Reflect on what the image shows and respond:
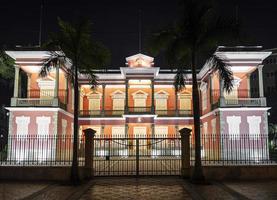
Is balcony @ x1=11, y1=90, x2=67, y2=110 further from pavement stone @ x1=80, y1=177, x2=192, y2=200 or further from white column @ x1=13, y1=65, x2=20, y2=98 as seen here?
pavement stone @ x1=80, y1=177, x2=192, y2=200

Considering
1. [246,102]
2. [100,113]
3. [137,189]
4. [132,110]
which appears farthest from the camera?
[100,113]

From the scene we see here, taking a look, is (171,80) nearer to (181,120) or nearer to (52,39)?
(181,120)

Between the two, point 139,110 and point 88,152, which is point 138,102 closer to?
point 139,110

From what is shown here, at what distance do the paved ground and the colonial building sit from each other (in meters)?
8.93

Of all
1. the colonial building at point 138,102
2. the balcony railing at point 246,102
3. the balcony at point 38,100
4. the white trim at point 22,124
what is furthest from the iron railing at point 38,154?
the balcony railing at point 246,102

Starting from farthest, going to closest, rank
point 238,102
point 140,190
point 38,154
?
point 238,102 < point 38,154 < point 140,190

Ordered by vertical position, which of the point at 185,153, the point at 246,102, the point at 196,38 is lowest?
the point at 185,153

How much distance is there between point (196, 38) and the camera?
1391 cm

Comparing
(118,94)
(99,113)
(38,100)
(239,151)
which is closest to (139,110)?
(118,94)

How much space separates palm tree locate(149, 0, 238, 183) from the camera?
1352 cm

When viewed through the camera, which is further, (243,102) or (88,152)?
(243,102)

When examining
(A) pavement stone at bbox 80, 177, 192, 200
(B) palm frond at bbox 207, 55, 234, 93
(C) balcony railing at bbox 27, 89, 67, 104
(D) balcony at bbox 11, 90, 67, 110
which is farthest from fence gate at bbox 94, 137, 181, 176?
(C) balcony railing at bbox 27, 89, 67, 104

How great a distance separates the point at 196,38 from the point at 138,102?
845 inches

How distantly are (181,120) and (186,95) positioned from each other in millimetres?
2980
